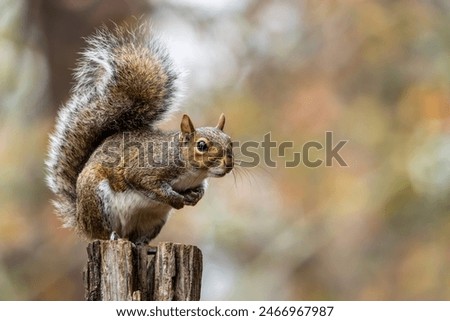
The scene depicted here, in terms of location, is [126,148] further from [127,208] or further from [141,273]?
[141,273]

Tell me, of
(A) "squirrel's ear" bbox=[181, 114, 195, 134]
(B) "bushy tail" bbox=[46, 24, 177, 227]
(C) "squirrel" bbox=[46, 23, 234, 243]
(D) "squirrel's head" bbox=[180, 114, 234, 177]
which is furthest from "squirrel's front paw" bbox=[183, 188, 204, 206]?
(B) "bushy tail" bbox=[46, 24, 177, 227]

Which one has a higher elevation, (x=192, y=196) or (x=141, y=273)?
(x=192, y=196)

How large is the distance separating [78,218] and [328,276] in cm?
273

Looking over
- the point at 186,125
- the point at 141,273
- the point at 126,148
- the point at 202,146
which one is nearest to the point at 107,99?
the point at 126,148

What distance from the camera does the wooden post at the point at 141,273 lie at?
9.94 feet

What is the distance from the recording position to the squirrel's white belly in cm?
330

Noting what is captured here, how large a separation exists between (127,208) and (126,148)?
24 centimetres

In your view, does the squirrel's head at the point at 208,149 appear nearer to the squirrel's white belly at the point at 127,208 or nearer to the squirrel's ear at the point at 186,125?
the squirrel's ear at the point at 186,125

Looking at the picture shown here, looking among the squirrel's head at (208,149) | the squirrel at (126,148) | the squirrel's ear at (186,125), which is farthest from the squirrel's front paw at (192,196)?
the squirrel's ear at (186,125)

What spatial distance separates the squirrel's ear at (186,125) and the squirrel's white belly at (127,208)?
281 mm

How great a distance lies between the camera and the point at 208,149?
3.24m

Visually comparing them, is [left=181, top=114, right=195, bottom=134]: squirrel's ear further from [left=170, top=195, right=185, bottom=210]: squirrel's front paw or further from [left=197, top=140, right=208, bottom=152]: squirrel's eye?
[left=170, top=195, right=185, bottom=210]: squirrel's front paw

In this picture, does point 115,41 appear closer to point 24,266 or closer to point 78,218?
point 78,218

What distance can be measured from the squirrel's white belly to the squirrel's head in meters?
0.22
